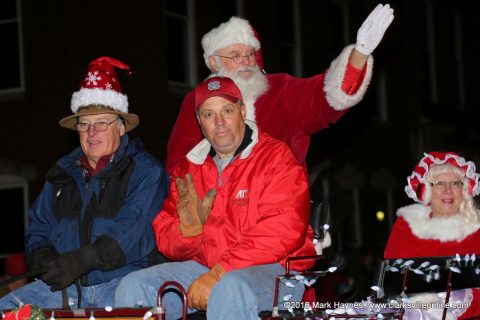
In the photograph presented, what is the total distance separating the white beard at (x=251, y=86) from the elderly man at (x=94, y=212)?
0.80 m

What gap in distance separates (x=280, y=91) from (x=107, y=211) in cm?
159

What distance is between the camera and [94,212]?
5.44 m

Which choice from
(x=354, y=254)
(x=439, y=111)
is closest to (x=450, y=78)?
(x=439, y=111)

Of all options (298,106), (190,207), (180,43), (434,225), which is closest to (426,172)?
(434,225)

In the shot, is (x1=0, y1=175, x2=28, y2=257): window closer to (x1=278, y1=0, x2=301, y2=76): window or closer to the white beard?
(x1=278, y1=0, x2=301, y2=76): window

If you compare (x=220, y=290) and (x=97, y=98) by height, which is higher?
(x=97, y=98)

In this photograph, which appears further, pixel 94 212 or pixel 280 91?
pixel 280 91


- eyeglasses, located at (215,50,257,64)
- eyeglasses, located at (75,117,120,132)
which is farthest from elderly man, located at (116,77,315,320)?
eyeglasses, located at (215,50,257,64)

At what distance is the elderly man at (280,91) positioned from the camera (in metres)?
5.74

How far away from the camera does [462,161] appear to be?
641 centimetres

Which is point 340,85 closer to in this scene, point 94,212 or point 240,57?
point 240,57

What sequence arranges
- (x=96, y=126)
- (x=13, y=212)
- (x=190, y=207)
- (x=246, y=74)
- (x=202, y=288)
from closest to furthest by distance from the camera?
(x=202, y=288), (x=190, y=207), (x=96, y=126), (x=246, y=74), (x=13, y=212)

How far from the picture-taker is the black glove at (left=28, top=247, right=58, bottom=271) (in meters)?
5.38

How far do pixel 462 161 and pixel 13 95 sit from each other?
8.11 metres
